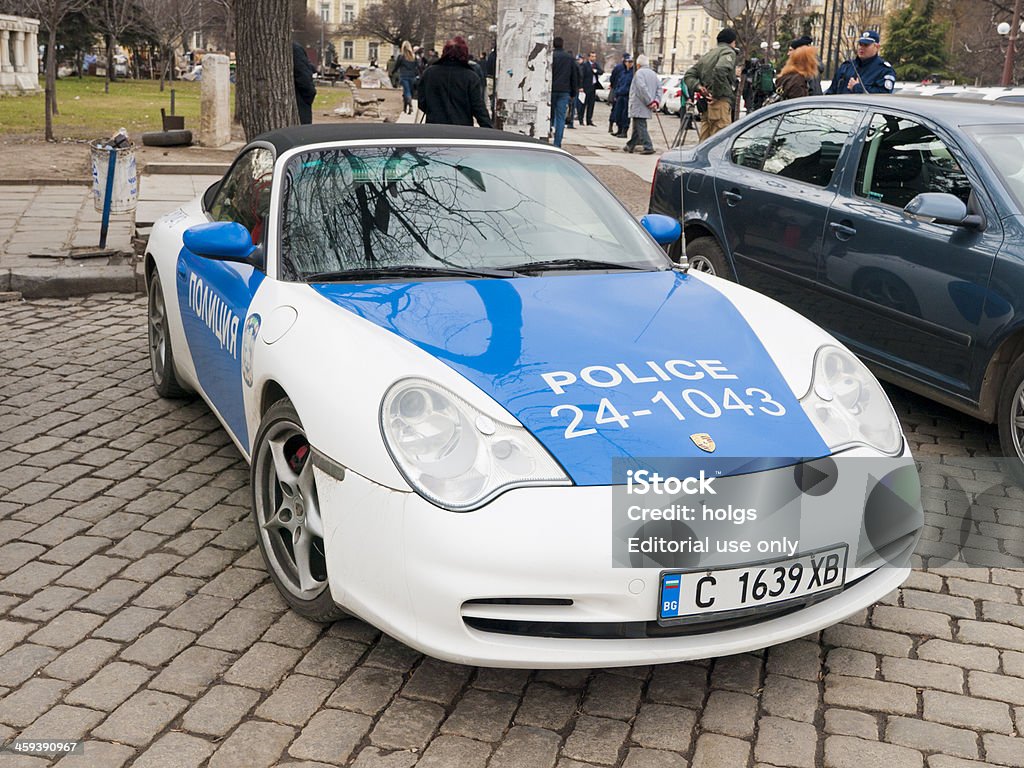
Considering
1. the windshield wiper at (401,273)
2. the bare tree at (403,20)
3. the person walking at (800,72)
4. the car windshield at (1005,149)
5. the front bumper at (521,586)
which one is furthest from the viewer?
the bare tree at (403,20)

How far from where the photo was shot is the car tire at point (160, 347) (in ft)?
17.8

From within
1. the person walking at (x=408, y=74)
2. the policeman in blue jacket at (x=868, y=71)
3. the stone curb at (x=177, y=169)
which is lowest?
the stone curb at (x=177, y=169)

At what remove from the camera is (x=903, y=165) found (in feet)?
18.3

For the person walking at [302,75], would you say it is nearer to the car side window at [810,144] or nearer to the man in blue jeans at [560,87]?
the man in blue jeans at [560,87]

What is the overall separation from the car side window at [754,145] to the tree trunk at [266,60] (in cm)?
424

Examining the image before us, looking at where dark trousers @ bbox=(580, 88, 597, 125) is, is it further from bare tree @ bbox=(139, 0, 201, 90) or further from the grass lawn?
bare tree @ bbox=(139, 0, 201, 90)

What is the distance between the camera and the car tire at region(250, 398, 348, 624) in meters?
3.32

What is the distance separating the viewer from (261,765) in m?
2.78

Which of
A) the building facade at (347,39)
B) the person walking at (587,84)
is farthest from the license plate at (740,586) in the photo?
the building facade at (347,39)

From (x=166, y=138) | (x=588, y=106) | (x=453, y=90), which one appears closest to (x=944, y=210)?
(x=453, y=90)

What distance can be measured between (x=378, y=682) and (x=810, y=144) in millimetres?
4213

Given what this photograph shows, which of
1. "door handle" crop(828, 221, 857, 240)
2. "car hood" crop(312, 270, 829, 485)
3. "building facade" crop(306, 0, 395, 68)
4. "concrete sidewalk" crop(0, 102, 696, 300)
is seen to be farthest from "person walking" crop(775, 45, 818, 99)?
"building facade" crop(306, 0, 395, 68)

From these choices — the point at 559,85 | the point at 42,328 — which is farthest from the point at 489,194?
the point at 559,85

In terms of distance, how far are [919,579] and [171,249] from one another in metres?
3.46
